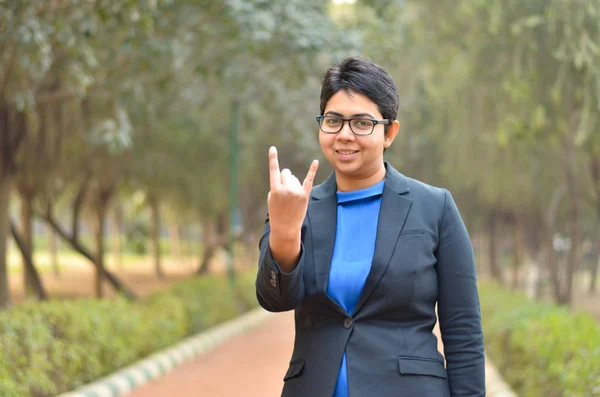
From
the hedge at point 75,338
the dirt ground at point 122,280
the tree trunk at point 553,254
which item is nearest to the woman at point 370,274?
the hedge at point 75,338

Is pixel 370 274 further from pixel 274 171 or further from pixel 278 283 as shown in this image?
pixel 274 171

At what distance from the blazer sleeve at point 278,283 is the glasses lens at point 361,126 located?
0.36m

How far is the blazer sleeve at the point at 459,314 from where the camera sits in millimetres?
2549

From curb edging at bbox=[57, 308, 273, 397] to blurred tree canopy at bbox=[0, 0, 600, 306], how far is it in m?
2.59

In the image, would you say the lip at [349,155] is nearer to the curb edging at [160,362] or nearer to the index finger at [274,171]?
the index finger at [274,171]

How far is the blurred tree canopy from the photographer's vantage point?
10453 millimetres

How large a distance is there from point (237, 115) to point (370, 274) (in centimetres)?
1727

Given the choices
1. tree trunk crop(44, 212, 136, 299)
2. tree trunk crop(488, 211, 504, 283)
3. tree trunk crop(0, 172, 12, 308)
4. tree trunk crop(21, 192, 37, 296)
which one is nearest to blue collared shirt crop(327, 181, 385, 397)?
tree trunk crop(0, 172, 12, 308)

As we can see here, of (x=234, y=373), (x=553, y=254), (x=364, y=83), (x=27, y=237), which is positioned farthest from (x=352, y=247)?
(x=27, y=237)

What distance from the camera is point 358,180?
8.76 ft

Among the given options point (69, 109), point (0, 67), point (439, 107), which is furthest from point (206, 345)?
point (439, 107)

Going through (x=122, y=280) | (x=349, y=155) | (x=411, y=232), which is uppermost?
(x=349, y=155)

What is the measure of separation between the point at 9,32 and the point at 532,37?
6813mm

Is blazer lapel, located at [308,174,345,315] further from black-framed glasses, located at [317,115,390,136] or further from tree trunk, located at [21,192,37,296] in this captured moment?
tree trunk, located at [21,192,37,296]
